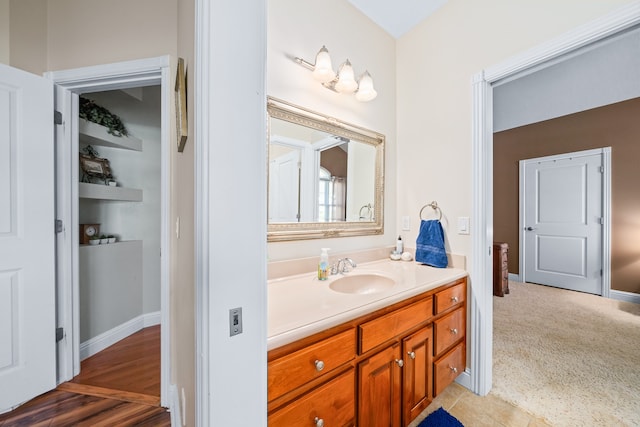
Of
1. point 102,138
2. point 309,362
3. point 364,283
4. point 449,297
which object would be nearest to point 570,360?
point 449,297

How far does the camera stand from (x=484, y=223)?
1.68 metres

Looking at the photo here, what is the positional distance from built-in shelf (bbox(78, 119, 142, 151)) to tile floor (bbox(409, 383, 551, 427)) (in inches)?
121

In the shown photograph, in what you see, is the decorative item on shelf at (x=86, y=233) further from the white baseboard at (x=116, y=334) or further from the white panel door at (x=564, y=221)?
the white panel door at (x=564, y=221)

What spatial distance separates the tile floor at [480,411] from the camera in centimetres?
146

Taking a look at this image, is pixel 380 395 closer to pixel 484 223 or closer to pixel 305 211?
pixel 305 211

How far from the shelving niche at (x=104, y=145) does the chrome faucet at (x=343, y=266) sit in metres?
2.07

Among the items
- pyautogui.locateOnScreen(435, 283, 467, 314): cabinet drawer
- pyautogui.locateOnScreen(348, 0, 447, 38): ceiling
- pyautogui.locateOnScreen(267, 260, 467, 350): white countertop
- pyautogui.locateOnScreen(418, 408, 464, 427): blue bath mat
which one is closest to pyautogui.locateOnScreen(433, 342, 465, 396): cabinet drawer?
pyautogui.locateOnScreen(418, 408, 464, 427): blue bath mat

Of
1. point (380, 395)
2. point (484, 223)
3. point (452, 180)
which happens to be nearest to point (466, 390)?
point (380, 395)

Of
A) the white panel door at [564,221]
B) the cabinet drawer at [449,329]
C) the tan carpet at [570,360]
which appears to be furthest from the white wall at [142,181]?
the white panel door at [564,221]

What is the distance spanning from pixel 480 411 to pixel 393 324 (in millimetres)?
965

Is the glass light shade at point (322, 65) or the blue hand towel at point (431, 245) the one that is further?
the blue hand towel at point (431, 245)

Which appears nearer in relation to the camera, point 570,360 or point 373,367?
point 373,367

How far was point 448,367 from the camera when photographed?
1.58 metres

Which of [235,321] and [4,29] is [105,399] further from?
[4,29]
